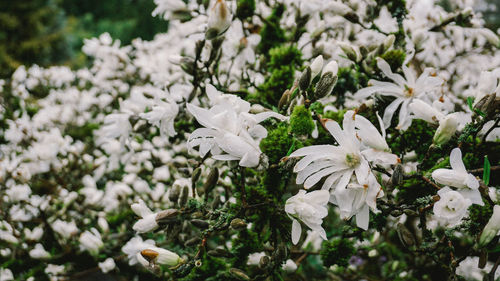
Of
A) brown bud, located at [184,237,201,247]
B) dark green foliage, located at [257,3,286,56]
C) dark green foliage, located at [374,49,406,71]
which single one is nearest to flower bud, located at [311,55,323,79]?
dark green foliage, located at [374,49,406,71]

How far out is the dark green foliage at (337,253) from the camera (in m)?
1.29

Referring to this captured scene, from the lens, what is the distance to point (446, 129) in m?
0.82

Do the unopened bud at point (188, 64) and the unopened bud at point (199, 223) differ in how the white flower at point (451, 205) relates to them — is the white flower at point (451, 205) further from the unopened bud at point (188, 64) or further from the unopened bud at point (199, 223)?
the unopened bud at point (188, 64)

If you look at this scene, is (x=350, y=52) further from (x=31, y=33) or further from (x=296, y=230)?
(x=31, y=33)

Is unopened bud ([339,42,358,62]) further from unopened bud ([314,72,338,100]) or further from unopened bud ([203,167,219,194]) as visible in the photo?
unopened bud ([203,167,219,194])

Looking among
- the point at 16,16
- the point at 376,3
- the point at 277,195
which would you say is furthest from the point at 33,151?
the point at 16,16

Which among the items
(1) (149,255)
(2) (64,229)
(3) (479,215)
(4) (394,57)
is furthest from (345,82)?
(2) (64,229)

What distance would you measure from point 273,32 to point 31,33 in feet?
38.3

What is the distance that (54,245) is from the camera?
1.94 metres

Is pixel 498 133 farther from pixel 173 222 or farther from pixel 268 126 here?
pixel 173 222

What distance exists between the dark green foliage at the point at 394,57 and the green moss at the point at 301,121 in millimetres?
487

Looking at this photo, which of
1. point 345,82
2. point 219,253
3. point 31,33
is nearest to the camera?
point 219,253

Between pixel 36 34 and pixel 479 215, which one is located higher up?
pixel 479 215

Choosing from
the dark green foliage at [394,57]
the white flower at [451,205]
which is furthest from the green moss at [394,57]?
the white flower at [451,205]
